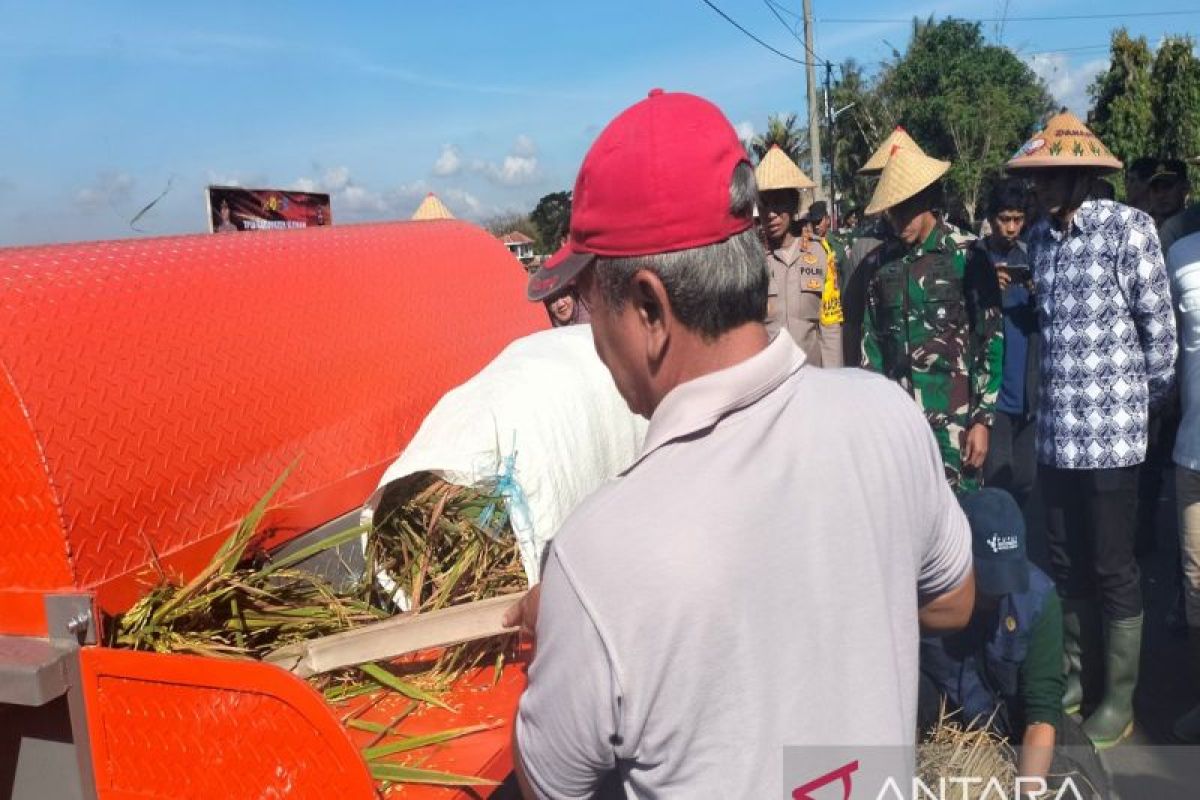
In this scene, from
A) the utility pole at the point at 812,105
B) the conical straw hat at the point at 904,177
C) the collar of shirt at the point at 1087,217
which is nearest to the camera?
the collar of shirt at the point at 1087,217

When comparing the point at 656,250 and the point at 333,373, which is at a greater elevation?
the point at 656,250

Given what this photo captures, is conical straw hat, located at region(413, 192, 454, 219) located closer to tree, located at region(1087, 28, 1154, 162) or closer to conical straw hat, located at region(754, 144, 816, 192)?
conical straw hat, located at region(754, 144, 816, 192)

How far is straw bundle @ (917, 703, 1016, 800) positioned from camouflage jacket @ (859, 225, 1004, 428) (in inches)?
67.7

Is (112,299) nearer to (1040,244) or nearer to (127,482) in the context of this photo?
(127,482)

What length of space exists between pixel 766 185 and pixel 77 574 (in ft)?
14.0

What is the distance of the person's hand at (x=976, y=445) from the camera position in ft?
12.9

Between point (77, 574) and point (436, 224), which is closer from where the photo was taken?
point (77, 574)

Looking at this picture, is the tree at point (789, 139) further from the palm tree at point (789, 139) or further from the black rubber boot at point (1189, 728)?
the black rubber boot at point (1189, 728)

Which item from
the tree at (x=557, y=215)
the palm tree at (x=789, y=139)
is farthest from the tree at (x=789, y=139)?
the tree at (x=557, y=215)

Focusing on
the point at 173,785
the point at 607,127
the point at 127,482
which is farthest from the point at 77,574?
the point at 607,127

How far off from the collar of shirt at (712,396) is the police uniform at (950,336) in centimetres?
317

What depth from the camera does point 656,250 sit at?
1061 millimetres

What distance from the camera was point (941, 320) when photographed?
4035mm

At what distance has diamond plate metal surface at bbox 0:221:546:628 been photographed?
5.71 feet
